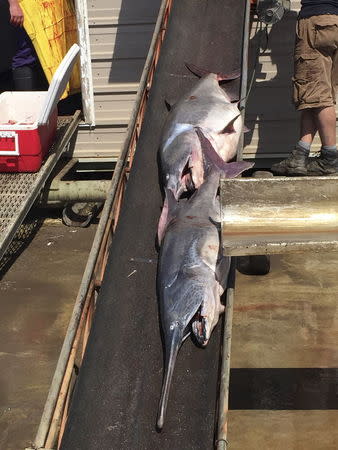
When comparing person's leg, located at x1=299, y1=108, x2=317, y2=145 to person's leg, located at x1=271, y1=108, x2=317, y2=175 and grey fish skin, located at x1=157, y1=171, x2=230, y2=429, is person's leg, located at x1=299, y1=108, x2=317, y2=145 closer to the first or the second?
person's leg, located at x1=271, y1=108, x2=317, y2=175

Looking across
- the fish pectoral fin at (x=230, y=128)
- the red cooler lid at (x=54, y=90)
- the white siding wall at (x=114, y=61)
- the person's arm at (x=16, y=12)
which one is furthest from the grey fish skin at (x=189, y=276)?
the person's arm at (x=16, y=12)

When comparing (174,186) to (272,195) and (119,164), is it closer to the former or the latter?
(119,164)

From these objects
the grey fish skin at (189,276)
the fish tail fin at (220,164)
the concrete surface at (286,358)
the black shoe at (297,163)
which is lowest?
the concrete surface at (286,358)

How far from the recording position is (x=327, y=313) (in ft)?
16.8

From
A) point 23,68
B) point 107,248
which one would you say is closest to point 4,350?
point 107,248

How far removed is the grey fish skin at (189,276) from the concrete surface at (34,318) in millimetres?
1416

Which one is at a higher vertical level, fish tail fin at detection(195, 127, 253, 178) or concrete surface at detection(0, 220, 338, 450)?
fish tail fin at detection(195, 127, 253, 178)

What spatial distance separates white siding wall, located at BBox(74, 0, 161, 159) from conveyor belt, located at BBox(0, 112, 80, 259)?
60 cm

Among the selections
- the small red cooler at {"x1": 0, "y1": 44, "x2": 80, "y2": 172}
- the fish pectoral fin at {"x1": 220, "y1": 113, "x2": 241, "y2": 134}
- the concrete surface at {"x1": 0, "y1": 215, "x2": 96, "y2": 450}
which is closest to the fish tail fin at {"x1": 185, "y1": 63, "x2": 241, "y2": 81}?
the fish pectoral fin at {"x1": 220, "y1": 113, "x2": 241, "y2": 134}

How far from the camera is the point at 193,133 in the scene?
419 centimetres

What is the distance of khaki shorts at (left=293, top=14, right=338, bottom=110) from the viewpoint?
585cm

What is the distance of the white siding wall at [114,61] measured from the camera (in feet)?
22.6

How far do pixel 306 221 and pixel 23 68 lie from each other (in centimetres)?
546

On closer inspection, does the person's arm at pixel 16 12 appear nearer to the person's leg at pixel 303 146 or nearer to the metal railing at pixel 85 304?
the metal railing at pixel 85 304
